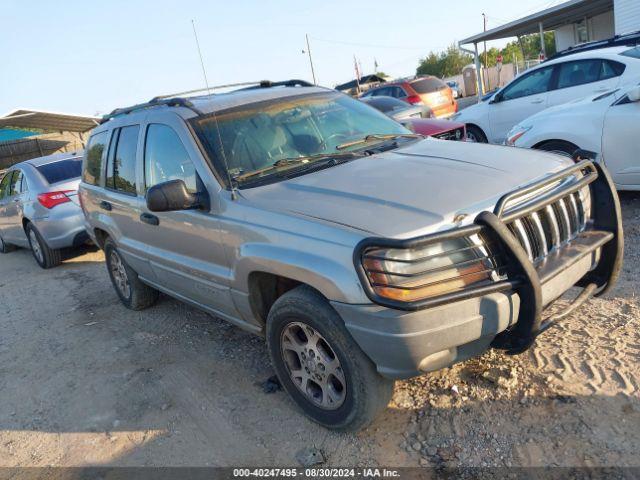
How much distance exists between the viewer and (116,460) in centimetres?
320

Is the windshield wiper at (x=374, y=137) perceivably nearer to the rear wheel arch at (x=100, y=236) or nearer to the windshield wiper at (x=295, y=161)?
the windshield wiper at (x=295, y=161)

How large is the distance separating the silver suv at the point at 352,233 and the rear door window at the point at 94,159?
91 centimetres

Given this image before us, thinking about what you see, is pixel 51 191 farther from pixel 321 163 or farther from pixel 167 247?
pixel 321 163

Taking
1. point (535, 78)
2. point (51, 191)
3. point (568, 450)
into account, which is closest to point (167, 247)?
point (568, 450)

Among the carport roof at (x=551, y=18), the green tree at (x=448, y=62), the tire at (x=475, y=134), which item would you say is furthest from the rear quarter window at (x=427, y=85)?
the green tree at (x=448, y=62)

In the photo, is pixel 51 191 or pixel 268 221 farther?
pixel 51 191

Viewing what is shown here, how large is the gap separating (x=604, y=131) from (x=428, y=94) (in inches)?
443

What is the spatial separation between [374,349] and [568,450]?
1.07 metres

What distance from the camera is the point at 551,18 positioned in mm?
21719

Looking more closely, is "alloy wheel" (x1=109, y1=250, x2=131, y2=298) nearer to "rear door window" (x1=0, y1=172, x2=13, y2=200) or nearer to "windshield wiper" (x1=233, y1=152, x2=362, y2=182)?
"windshield wiper" (x1=233, y1=152, x2=362, y2=182)

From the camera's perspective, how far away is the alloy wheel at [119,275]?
5477 millimetres

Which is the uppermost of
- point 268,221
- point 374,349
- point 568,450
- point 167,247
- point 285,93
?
point 285,93

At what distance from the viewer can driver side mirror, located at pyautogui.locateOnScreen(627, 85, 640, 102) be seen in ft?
17.1

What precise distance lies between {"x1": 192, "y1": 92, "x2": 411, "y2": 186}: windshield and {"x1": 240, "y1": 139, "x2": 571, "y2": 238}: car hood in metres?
0.28
